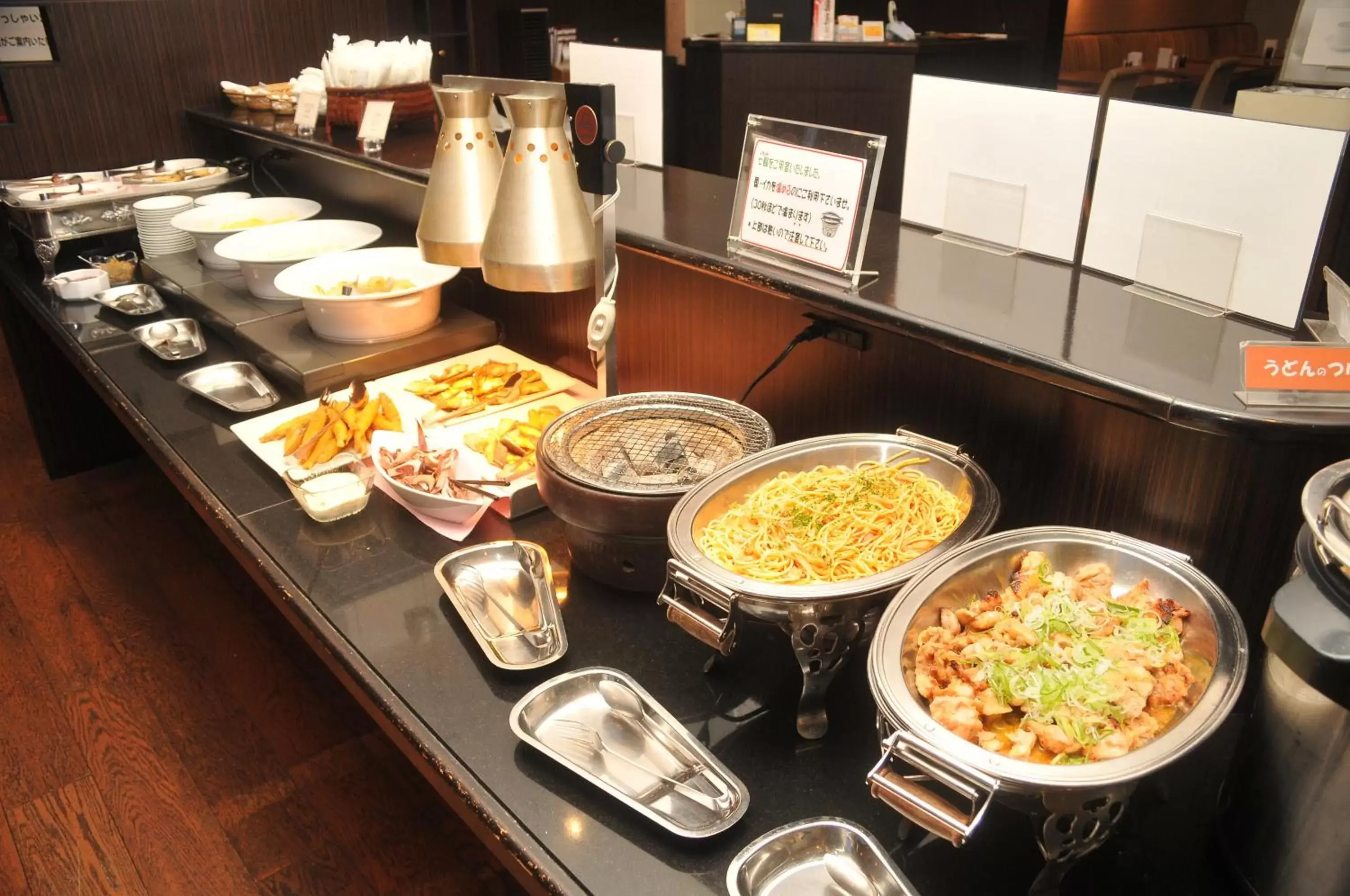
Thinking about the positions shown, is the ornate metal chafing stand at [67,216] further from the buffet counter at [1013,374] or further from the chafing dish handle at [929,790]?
the chafing dish handle at [929,790]

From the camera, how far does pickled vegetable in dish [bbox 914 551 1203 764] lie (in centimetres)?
92

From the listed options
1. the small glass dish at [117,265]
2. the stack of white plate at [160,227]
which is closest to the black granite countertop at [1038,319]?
the stack of white plate at [160,227]

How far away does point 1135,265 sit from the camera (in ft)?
4.49

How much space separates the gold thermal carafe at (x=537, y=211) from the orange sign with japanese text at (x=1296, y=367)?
2.89 ft

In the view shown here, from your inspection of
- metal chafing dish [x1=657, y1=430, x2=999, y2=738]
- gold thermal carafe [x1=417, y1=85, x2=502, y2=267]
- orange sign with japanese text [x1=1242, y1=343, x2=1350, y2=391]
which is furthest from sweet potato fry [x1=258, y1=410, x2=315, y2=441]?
orange sign with japanese text [x1=1242, y1=343, x2=1350, y2=391]

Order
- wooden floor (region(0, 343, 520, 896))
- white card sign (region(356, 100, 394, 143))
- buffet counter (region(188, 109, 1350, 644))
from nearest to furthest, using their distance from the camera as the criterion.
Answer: buffet counter (region(188, 109, 1350, 644)), wooden floor (region(0, 343, 520, 896)), white card sign (region(356, 100, 394, 143))

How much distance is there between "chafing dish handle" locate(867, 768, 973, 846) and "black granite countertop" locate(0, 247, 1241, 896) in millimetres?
177

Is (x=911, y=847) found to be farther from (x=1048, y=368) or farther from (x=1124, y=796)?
(x=1048, y=368)

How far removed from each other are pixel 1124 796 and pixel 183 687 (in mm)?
2361

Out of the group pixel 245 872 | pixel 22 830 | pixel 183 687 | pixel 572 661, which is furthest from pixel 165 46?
pixel 572 661

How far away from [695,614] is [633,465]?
0.39m

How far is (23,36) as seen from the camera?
3203mm

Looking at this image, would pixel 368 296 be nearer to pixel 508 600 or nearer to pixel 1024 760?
pixel 508 600

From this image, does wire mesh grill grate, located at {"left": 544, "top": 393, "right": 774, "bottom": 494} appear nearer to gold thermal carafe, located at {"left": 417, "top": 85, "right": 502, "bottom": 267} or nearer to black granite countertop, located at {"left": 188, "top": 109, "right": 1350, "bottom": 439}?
black granite countertop, located at {"left": 188, "top": 109, "right": 1350, "bottom": 439}
